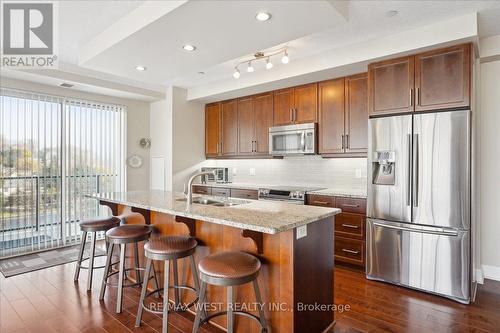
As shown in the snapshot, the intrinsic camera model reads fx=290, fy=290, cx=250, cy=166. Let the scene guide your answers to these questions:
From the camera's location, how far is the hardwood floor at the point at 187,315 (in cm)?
230

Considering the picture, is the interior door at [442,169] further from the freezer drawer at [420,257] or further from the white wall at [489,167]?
the white wall at [489,167]

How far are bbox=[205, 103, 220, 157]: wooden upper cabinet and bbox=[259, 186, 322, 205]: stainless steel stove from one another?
60.9 inches

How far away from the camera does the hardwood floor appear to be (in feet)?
7.54

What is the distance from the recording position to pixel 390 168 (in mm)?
3125

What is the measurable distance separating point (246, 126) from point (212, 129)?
853mm

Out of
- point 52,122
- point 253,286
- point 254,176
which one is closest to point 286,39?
point 253,286

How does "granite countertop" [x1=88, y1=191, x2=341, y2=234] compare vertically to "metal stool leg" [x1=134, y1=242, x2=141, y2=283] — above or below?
above

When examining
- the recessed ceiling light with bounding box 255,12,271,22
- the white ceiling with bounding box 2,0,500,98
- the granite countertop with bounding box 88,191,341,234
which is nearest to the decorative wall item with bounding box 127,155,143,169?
the white ceiling with bounding box 2,0,500,98

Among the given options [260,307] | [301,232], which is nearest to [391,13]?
[301,232]

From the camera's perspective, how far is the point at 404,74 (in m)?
3.08

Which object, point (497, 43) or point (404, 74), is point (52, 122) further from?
point (497, 43)

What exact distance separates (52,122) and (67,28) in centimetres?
184

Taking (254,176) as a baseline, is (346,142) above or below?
above

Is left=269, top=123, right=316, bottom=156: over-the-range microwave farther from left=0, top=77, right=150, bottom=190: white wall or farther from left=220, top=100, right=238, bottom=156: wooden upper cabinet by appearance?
left=0, top=77, right=150, bottom=190: white wall
